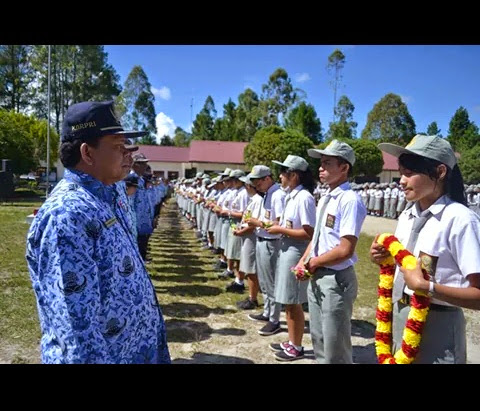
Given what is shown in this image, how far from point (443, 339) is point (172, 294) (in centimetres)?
554

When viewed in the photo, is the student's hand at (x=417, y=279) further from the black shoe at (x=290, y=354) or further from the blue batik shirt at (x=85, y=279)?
the black shoe at (x=290, y=354)

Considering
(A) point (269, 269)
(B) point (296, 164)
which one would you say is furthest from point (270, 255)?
(B) point (296, 164)

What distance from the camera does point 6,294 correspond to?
635 cm

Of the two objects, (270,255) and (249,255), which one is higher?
(270,255)

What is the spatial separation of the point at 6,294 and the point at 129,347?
19.1 feet

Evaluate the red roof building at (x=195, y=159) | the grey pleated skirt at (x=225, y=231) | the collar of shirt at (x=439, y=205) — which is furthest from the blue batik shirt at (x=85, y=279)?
the red roof building at (x=195, y=159)

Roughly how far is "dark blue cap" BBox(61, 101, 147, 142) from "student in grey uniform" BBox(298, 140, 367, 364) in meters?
2.04

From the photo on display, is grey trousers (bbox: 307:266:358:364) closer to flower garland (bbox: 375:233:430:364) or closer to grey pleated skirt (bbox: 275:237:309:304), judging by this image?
flower garland (bbox: 375:233:430:364)

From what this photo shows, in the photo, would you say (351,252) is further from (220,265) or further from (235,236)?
(220,265)

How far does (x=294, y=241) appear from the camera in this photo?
4.27 m

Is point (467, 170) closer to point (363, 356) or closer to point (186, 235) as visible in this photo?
point (186, 235)

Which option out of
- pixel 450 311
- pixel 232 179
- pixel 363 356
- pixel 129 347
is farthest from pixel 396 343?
pixel 232 179

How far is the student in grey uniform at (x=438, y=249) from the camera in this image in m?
1.94

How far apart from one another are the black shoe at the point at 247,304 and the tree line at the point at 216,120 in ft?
14.5
